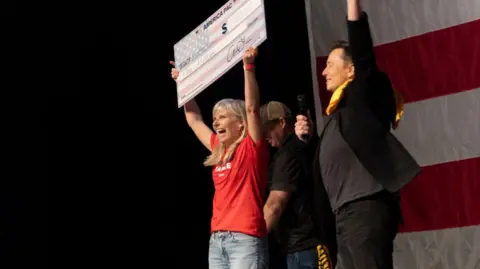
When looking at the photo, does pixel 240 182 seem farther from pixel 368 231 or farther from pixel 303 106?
pixel 368 231

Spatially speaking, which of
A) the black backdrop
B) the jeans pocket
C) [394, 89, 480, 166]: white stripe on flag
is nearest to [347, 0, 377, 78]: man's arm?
the jeans pocket

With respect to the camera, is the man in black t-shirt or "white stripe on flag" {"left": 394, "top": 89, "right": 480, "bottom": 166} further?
"white stripe on flag" {"left": 394, "top": 89, "right": 480, "bottom": 166}

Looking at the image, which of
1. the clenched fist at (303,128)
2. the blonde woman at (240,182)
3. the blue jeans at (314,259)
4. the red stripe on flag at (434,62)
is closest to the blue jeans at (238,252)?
the blonde woman at (240,182)

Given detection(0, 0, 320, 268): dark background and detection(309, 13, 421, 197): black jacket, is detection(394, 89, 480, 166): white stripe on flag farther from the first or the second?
detection(309, 13, 421, 197): black jacket

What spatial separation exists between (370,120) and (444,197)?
2.64 feet

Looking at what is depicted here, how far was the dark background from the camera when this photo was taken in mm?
2672

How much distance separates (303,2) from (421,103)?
2.05 ft

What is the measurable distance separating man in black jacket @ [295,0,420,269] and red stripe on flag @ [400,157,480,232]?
0.68 m

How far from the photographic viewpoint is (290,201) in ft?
6.97

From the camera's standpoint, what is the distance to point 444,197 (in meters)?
2.40

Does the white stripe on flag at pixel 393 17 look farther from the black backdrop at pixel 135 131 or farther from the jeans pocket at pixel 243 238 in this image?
the jeans pocket at pixel 243 238

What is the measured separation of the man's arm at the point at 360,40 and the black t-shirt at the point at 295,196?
490 mm

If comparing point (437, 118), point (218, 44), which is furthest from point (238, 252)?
point (437, 118)

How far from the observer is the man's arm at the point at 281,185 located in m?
2.07
